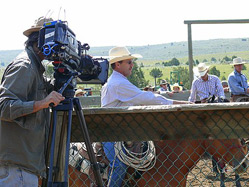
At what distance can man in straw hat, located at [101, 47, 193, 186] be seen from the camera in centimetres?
A: 383

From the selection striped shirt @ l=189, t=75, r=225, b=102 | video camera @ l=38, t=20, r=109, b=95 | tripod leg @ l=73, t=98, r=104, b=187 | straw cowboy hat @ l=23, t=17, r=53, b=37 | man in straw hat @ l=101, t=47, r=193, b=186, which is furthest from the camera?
striped shirt @ l=189, t=75, r=225, b=102

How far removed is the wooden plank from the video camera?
318 millimetres

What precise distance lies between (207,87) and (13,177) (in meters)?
6.35

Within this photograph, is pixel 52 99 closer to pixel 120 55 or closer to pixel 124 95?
pixel 124 95

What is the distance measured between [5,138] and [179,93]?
10.2m

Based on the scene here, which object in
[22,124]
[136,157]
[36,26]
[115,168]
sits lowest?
[115,168]

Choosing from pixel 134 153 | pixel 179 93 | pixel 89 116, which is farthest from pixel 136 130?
pixel 179 93

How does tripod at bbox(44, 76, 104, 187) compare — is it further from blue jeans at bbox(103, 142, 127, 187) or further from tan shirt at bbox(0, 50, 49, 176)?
blue jeans at bbox(103, 142, 127, 187)

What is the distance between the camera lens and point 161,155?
153 inches

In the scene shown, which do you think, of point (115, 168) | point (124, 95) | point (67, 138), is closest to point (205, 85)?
point (124, 95)

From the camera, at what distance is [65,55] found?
8.61 ft

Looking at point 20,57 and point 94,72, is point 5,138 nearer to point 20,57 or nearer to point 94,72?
point 20,57

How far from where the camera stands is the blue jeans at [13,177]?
8.84 feet

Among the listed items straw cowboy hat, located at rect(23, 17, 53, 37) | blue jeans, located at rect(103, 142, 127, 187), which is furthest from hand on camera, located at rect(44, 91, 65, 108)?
blue jeans, located at rect(103, 142, 127, 187)
